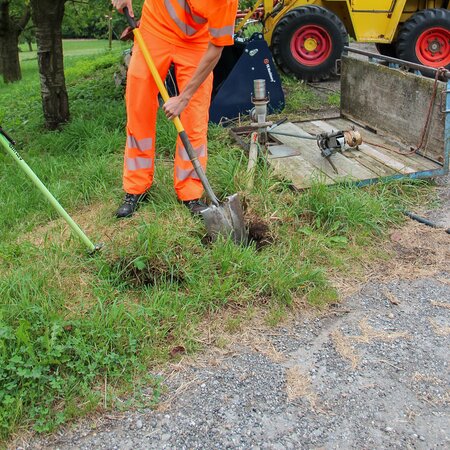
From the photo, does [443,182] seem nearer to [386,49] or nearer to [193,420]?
[193,420]

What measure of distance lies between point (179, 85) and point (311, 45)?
4.74 meters

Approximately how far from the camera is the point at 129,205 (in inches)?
156

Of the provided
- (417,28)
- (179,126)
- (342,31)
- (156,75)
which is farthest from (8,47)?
(179,126)

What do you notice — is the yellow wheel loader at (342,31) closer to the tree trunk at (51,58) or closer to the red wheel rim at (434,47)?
the red wheel rim at (434,47)

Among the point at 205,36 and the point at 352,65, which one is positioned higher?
the point at 205,36

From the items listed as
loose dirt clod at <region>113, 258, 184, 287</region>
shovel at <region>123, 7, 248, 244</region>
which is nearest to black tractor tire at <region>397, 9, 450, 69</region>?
shovel at <region>123, 7, 248, 244</region>

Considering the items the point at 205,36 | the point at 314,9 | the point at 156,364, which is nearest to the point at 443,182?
the point at 205,36

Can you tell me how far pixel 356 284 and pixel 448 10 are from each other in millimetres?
6105

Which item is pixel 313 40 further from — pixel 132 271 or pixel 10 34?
pixel 10 34

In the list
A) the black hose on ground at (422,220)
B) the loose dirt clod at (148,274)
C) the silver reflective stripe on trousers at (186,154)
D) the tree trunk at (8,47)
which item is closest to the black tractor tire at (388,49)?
the black hose on ground at (422,220)

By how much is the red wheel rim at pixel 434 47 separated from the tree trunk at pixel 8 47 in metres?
10.2

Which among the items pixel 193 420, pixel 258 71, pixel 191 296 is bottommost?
pixel 193 420

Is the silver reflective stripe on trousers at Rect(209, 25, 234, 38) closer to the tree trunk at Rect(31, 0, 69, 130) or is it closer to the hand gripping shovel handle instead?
the hand gripping shovel handle

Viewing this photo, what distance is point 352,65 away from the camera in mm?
5914
